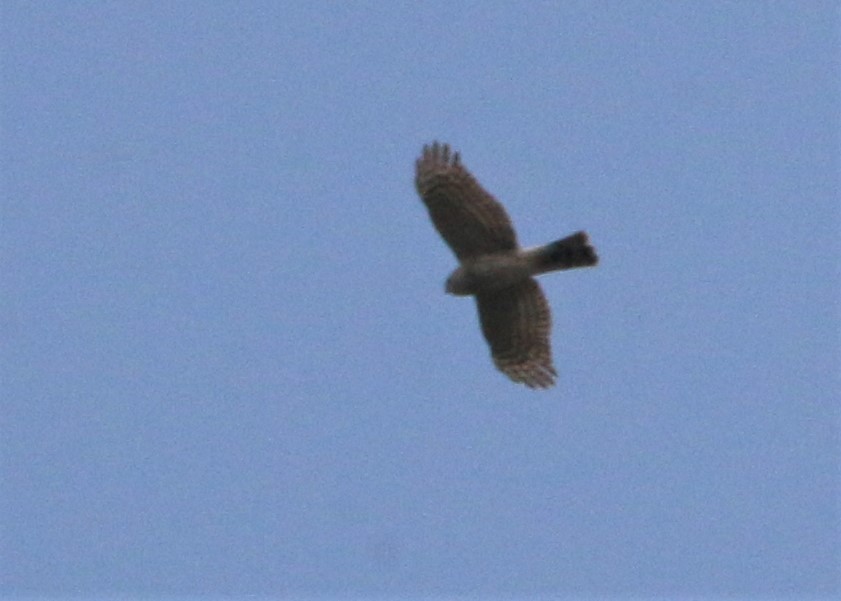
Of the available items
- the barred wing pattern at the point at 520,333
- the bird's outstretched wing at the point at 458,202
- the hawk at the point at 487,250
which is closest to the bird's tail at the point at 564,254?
the hawk at the point at 487,250

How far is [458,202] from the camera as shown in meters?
28.6

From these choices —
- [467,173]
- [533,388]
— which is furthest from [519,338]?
[467,173]

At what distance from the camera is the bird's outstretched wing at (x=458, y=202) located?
93.8 feet

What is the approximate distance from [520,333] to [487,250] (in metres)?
1.47

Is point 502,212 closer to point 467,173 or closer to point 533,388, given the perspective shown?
point 467,173

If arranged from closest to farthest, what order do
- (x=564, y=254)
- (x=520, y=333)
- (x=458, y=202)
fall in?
(x=564, y=254) < (x=458, y=202) < (x=520, y=333)

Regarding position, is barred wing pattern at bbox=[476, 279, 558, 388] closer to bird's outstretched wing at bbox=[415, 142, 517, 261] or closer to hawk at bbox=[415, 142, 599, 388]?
hawk at bbox=[415, 142, 599, 388]

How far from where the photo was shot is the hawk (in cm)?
2838

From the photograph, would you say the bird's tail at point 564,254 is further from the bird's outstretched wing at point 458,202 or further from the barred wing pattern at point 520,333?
the barred wing pattern at point 520,333

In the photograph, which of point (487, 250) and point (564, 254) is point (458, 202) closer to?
point (487, 250)

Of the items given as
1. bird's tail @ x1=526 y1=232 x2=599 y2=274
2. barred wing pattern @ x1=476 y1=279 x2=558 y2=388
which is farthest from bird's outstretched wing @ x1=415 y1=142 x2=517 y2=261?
barred wing pattern @ x1=476 y1=279 x2=558 y2=388

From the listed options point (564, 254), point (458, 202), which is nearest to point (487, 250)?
point (458, 202)

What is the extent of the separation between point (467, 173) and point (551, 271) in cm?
177

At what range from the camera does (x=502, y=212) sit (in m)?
28.6
